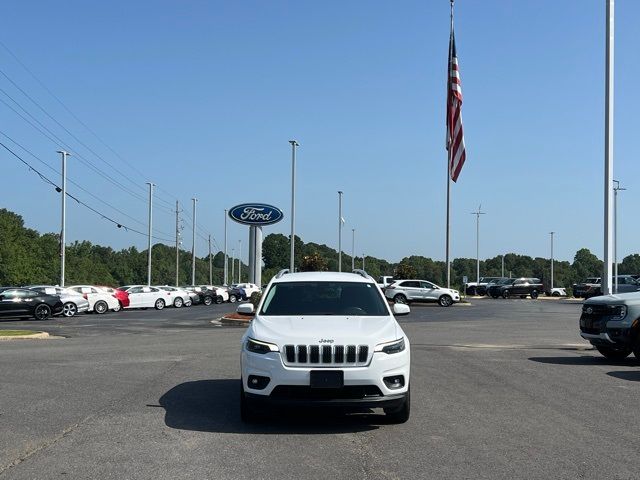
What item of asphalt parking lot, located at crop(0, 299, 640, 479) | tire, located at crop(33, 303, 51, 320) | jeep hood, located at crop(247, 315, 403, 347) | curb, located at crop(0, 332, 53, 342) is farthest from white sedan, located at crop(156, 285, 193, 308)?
jeep hood, located at crop(247, 315, 403, 347)

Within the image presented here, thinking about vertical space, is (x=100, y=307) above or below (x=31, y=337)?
below

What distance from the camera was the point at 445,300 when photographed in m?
46.9

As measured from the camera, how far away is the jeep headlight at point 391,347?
793 centimetres

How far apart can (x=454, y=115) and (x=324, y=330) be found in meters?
33.5

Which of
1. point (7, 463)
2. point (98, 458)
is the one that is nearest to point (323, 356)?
point (98, 458)

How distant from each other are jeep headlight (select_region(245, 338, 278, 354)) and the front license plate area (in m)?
0.51

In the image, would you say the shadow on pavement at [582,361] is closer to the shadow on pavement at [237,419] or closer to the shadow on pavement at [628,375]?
the shadow on pavement at [628,375]

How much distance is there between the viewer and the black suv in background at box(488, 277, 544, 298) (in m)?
64.4

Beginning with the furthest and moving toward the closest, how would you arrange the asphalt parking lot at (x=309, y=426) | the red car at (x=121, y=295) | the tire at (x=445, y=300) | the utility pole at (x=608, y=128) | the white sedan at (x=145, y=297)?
1. the tire at (x=445, y=300)
2. the white sedan at (x=145, y=297)
3. the red car at (x=121, y=295)
4. the utility pole at (x=608, y=128)
5. the asphalt parking lot at (x=309, y=426)

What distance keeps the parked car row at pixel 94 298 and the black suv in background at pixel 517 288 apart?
71.6 ft

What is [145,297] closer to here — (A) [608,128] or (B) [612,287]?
(B) [612,287]

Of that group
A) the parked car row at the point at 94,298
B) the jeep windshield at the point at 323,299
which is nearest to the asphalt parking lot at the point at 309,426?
the jeep windshield at the point at 323,299

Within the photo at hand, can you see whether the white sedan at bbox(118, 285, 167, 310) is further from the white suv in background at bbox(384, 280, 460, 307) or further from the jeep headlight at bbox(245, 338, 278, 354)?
the jeep headlight at bbox(245, 338, 278, 354)

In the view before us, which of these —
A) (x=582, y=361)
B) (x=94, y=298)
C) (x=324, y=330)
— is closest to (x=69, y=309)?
(x=94, y=298)
